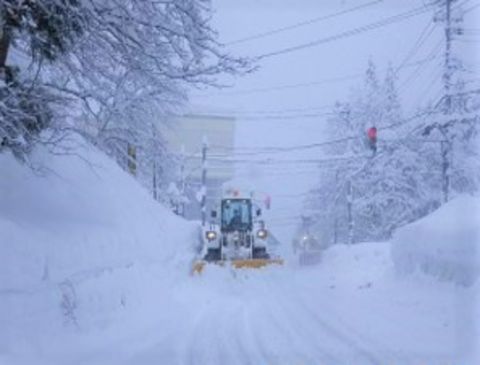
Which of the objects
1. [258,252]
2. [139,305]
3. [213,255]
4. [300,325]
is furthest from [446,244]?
[213,255]

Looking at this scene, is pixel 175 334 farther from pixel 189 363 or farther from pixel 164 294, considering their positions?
pixel 164 294

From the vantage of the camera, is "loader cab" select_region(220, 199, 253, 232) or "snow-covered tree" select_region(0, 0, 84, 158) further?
"loader cab" select_region(220, 199, 253, 232)

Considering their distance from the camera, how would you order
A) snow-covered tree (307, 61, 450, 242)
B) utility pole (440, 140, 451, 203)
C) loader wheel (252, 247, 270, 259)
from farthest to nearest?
1. snow-covered tree (307, 61, 450, 242)
2. utility pole (440, 140, 451, 203)
3. loader wheel (252, 247, 270, 259)

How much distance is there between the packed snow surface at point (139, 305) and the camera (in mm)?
9070

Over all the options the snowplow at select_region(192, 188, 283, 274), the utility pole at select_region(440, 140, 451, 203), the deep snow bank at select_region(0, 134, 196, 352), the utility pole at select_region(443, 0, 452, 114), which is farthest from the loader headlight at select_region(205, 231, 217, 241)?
the deep snow bank at select_region(0, 134, 196, 352)

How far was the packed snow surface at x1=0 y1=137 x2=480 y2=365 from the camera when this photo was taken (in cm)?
907

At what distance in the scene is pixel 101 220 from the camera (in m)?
14.2

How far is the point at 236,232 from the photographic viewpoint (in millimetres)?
29344

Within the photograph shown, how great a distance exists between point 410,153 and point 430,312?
35.6 metres

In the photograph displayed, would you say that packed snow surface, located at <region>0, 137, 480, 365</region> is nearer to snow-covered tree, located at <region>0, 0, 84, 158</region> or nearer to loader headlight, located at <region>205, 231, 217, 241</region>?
snow-covered tree, located at <region>0, 0, 84, 158</region>

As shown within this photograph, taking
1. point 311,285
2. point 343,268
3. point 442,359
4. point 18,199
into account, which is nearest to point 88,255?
point 18,199

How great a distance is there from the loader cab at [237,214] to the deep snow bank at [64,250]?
39.5 ft

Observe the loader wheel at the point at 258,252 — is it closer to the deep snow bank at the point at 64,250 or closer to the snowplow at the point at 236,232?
the snowplow at the point at 236,232

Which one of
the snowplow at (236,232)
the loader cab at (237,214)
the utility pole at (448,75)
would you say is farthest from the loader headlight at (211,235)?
the utility pole at (448,75)
